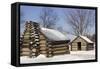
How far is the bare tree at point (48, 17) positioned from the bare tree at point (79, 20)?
174 millimetres

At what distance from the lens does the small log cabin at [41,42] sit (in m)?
2.87

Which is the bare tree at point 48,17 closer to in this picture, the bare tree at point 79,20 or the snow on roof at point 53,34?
the snow on roof at point 53,34

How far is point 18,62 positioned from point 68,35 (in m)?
0.72

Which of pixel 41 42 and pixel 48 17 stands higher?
pixel 48 17

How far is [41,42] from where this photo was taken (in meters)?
2.94

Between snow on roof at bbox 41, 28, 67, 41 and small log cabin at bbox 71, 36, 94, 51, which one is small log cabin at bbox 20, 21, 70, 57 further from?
small log cabin at bbox 71, 36, 94, 51

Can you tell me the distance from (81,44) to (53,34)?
42 cm

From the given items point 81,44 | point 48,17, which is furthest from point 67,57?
point 48,17

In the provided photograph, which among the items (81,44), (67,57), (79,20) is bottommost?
(67,57)

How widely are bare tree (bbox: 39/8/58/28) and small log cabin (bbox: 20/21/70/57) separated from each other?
0.06 metres

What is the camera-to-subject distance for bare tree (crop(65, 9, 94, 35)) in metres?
3.13

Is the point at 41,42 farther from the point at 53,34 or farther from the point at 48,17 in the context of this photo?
the point at 48,17

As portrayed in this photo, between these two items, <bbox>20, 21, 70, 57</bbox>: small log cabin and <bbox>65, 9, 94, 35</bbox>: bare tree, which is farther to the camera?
<bbox>65, 9, 94, 35</bbox>: bare tree

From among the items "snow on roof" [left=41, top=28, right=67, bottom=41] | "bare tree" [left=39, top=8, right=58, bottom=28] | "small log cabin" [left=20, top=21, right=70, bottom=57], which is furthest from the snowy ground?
"bare tree" [left=39, top=8, right=58, bottom=28]
